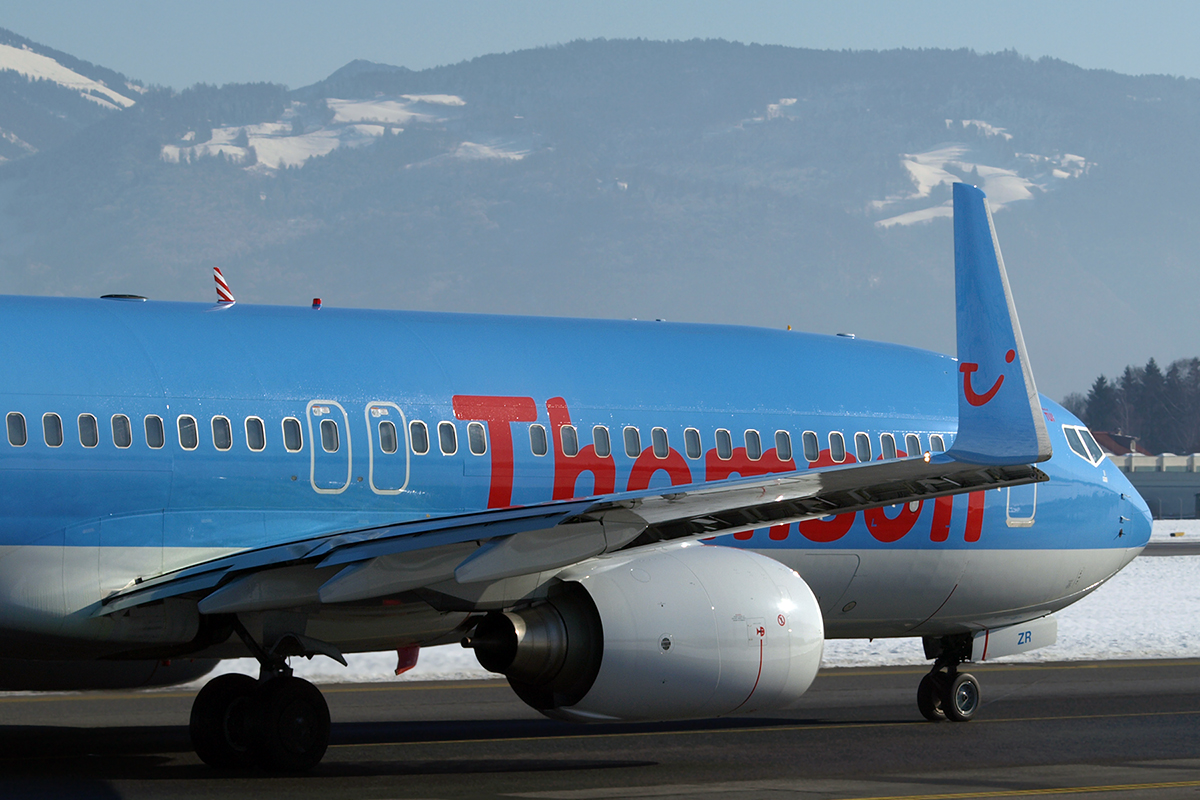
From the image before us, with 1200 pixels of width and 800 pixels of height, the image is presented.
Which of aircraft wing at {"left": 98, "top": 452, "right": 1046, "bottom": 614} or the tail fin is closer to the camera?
aircraft wing at {"left": 98, "top": 452, "right": 1046, "bottom": 614}

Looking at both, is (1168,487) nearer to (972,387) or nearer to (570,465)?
(570,465)

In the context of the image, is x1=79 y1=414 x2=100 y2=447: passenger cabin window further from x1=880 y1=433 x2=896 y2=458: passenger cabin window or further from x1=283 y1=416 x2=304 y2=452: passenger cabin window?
x1=880 y1=433 x2=896 y2=458: passenger cabin window

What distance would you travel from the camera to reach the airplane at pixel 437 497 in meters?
11.3

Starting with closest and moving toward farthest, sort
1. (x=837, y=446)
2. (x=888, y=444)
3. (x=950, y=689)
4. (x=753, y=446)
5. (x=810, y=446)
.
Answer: (x=753, y=446) < (x=810, y=446) < (x=837, y=446) < (x=888, y=444) < (x=950, y=689)

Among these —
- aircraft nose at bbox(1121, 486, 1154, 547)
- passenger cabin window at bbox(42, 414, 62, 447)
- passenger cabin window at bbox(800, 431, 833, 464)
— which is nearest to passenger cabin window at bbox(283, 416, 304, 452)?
passenger cabin window at bbox(42, 414, 62, 447)

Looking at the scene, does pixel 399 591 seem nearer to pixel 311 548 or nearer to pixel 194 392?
pixel 311 548

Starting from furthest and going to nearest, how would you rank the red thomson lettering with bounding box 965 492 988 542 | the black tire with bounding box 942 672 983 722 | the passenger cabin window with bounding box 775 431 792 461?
1. the black tire with bounding box 942 672 983 722
2. the red thomson lettering with bounding box 965 492 988 542
3. the passenger cabin window with bounding box 775 431 792 461

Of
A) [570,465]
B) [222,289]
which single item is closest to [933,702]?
[570,465]

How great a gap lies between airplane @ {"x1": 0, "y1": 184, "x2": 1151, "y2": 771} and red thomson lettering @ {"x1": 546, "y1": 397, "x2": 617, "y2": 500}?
26 millimetres

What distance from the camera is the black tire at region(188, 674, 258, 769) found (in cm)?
1336

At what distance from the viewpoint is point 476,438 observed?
46.4 feet

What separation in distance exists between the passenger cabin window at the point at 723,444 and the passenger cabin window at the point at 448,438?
2.74 m

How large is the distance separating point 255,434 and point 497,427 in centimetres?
226

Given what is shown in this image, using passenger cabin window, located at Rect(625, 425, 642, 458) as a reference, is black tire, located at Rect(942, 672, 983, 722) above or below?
below
